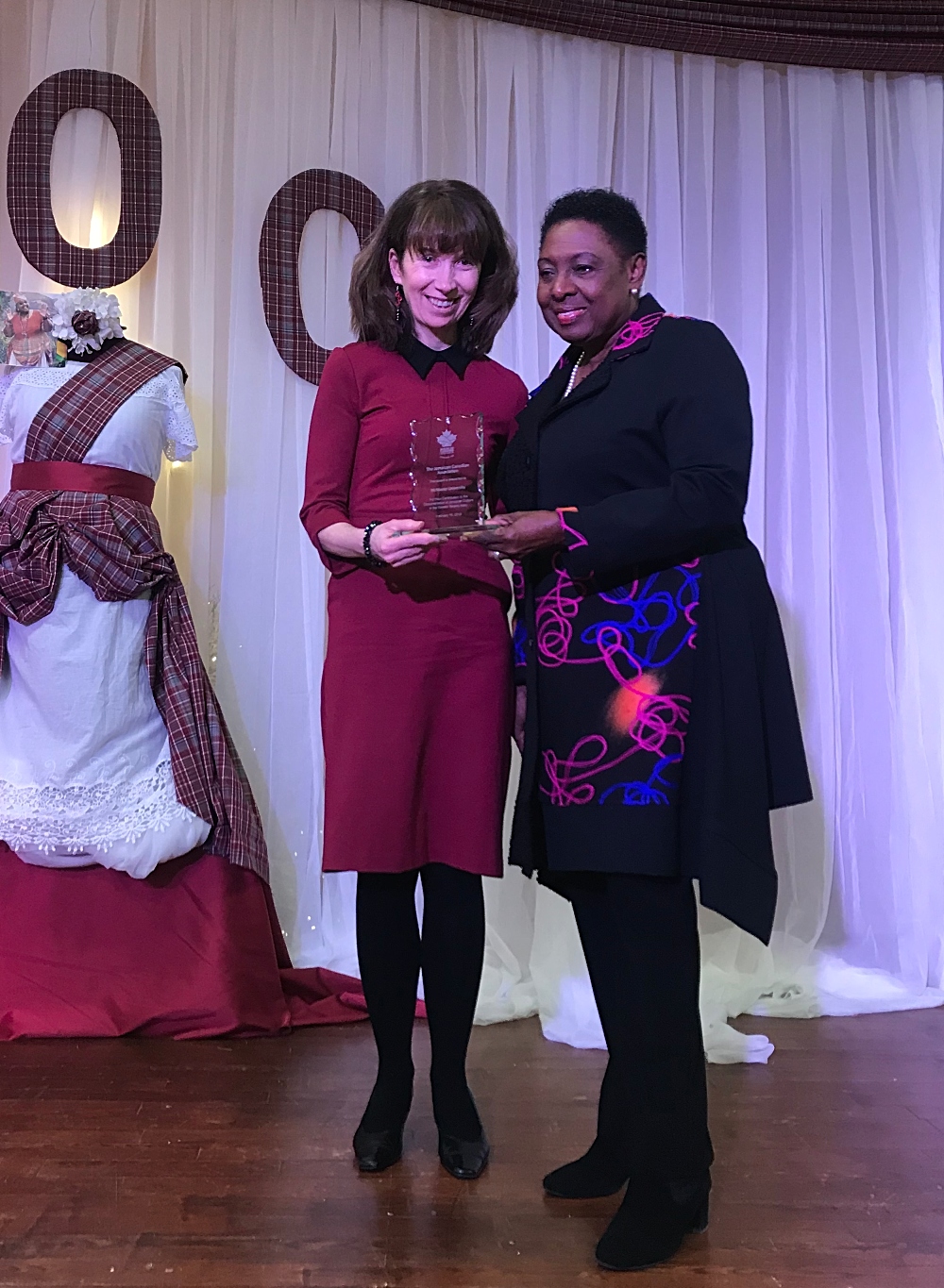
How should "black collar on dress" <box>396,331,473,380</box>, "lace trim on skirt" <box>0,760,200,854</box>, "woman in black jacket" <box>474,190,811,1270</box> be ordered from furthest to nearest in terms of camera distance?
1. "lace trim on skirt" <box>0,760,200,854</box>
2. "black collar on dress" <box>396,331,473,380</box>
3. "woman in black jacket" <box>474,190,811,1270</box>

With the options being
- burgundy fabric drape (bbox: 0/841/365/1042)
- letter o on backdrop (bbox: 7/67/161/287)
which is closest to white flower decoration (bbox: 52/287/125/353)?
letter o on backdrop (bbox: 7/67/161/287)

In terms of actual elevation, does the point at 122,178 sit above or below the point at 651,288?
above

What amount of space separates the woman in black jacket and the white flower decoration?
123 centimetres

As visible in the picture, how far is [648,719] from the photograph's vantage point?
136cm

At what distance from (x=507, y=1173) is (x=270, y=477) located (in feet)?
5.54

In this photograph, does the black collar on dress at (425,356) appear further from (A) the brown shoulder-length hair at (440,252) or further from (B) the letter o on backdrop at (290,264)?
(B) the letter o on backdrop at (290,264)

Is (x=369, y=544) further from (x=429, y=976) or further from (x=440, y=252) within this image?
(x=429, y=976)

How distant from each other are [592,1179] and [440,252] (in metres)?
1.33

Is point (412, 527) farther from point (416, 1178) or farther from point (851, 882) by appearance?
point (851, 882)

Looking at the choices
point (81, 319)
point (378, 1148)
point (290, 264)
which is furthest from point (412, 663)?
point (290, 264)

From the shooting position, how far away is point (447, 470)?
1511mm

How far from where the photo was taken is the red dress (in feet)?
5.28

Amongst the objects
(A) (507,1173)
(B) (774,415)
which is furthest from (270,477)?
(A) (507,1173)

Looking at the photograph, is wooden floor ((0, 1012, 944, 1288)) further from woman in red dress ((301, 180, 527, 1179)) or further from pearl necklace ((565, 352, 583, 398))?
pearl necklace ((565, 352, 583, 398))
